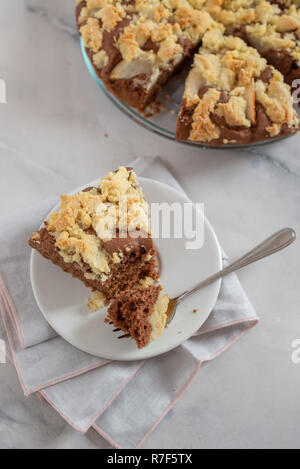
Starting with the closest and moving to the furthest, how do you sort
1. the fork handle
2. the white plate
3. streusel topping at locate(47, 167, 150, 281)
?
streusel topping at locate(47, 167, 150, 281) < the white plate < the fork handle

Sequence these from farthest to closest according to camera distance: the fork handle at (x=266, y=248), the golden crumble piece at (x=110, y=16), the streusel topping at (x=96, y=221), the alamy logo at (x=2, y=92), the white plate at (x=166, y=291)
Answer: the alamy logo at (x=2, y=92) < the golden crumble piece at (x=110, y=16) < the fork handle at (x=266, y=248) < the white plate at (x=166, y=291) < the streusel topping at (x=96, y=221)

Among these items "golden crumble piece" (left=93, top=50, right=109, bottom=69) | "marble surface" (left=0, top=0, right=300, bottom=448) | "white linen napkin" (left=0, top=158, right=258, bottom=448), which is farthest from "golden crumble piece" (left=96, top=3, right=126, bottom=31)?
"white linen napkin" (left=0, top=158, right=258, bottom=448)

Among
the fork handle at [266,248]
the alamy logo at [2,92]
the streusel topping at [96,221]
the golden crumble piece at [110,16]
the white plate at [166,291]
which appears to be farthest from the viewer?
the alamy logo at [2,92]

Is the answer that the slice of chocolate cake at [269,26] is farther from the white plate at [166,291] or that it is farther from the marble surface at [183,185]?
the white plate at [166,291]

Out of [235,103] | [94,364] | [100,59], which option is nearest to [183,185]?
[235,103]

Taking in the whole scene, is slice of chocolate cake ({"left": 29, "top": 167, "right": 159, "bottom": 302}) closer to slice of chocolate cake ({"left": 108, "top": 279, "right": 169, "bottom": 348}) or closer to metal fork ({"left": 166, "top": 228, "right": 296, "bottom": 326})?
slice of chocolate cake ({"left": 108, "top": 279, "right": 169, "bottom": 348})

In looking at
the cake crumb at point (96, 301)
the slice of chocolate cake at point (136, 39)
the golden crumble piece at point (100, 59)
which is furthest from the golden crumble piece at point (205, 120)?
the cake crumb at point (96, 301)

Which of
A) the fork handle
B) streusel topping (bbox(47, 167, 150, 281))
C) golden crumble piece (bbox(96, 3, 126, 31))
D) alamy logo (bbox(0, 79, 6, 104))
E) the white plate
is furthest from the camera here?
alamy logo (bbox(0, 79, 6, 104))
